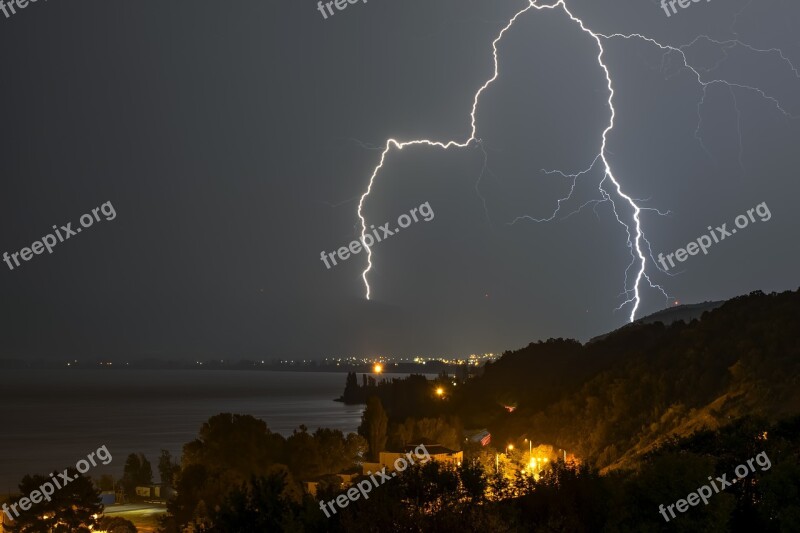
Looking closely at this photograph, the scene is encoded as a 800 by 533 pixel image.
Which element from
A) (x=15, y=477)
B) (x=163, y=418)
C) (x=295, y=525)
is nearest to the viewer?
(x=295, y=525)

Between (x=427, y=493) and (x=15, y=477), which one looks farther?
(x=15, y=477)

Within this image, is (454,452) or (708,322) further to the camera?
(708,322)

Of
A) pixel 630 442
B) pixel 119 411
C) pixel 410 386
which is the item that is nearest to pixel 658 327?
pixel 630 442

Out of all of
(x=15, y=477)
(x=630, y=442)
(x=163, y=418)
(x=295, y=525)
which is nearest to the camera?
(x=295, y=525)

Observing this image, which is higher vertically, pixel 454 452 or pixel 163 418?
pixel 163 418

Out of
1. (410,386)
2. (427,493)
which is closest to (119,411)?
(410,386)

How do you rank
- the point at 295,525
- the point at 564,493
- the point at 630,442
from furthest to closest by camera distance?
the point at 630,442 → the point at 564,493 → the point at 295,525

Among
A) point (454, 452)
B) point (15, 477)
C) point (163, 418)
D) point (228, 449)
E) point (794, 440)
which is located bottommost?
point (794, 440)

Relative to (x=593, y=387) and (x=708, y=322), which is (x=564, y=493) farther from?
(x=708, y=322)

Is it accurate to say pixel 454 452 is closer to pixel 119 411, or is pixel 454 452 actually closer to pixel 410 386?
pixel 410 386
